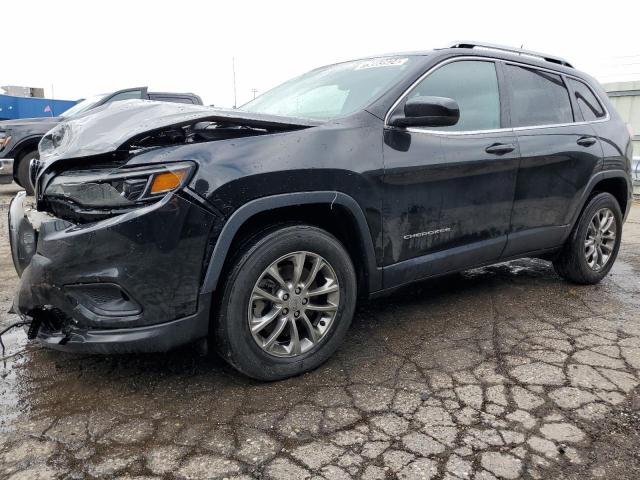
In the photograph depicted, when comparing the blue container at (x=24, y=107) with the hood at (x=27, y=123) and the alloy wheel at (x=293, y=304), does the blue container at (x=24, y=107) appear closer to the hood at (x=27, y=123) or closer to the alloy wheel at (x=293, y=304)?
the hood at (x=27, y=123)

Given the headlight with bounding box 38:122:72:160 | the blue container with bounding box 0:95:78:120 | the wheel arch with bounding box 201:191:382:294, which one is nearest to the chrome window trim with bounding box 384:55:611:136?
the wheel arch with bounding box 201:191:382:294

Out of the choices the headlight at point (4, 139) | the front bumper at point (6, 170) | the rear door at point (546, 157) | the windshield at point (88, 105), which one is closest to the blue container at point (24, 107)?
the headlight at point (4, 139)

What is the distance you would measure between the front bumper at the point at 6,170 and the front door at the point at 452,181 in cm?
761

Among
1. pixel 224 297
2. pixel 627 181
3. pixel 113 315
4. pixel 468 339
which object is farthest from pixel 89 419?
pixel 627 181

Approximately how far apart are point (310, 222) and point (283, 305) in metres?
0.46

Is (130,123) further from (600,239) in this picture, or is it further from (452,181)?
(600,239)

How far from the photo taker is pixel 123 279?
6.93 feet

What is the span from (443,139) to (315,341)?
139 cm

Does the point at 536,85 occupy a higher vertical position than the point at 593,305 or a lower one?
higher

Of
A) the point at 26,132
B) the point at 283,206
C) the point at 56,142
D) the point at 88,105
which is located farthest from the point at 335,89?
the point at 26,132

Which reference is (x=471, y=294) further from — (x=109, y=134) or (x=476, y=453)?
(x=109, y=134)

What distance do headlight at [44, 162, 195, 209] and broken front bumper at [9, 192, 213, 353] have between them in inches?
2.2

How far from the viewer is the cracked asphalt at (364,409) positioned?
1947 millimetres

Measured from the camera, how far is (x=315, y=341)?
2.62m
